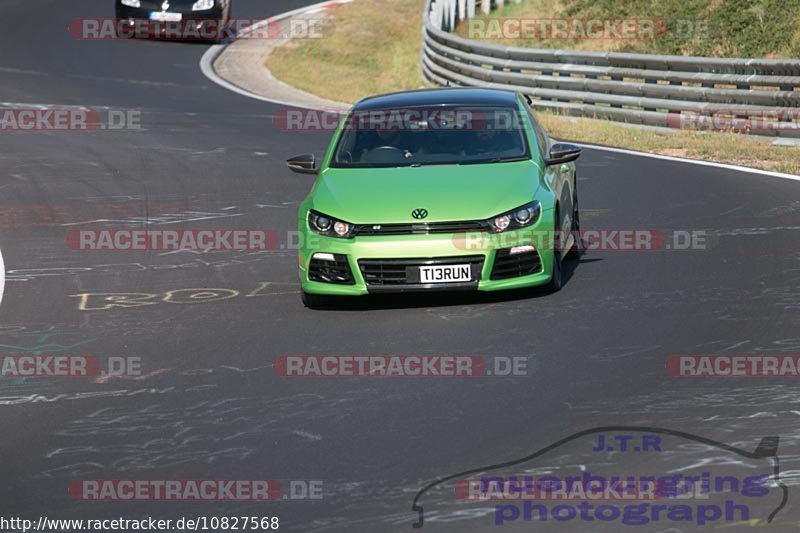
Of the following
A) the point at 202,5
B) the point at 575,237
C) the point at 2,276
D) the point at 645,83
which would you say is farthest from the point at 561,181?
the point at 202,5

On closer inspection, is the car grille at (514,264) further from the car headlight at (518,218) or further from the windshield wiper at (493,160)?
the windshield wiper at (493,160)

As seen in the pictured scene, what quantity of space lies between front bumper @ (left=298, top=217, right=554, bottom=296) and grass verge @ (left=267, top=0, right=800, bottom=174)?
7.27 metres

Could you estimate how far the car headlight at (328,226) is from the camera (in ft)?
35.3

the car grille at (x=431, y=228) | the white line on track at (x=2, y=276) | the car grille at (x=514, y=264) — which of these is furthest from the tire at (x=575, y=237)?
the white line on track at (x=2, y=276)

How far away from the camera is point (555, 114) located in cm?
2466

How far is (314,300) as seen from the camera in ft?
36.1

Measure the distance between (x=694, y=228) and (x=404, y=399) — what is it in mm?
6073

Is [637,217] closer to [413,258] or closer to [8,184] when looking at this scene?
[413,258]

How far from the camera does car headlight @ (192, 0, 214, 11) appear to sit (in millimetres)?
33719

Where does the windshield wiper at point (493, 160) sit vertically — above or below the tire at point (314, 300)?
above

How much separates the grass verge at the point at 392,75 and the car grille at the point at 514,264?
7255mm

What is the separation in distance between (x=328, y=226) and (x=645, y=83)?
12.6m

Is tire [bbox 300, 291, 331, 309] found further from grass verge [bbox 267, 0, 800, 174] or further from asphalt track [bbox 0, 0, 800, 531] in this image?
grass verge [bbox 267, 0, 800, 174]

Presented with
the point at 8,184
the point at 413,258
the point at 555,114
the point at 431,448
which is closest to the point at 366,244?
the point at 413,258
